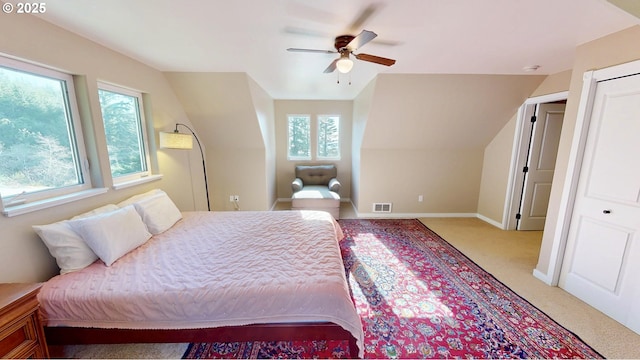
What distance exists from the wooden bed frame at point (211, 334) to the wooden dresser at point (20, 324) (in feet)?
0.55

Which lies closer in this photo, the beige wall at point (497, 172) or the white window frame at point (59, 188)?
the white window frame at point (59, 188)

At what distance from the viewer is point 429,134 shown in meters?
4.01

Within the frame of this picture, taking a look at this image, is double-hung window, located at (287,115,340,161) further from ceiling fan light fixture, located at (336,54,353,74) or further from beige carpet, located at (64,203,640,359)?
ceiling fan light fixture, located at (336,54,353,74)

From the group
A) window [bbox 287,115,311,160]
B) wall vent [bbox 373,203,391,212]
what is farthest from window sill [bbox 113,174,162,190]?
wall vent [bbox 373,203,391,212]

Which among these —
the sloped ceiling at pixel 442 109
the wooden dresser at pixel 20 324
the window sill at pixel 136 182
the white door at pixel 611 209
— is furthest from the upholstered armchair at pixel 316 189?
the wooden dresser at pixel 20 324

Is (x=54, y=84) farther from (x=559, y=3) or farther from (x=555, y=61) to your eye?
(x=555, y=61)

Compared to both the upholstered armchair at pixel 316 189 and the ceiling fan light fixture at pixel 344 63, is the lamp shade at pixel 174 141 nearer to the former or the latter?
the upholstered armchair at pixel 316 189

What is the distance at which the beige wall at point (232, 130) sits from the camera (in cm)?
321

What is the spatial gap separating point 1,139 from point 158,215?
1125mm

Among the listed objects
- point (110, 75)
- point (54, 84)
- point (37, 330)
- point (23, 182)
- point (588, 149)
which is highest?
point (110, 75)

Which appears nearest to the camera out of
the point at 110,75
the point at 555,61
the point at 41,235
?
the point at 41,235

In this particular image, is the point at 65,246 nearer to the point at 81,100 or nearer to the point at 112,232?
the point at 112,232

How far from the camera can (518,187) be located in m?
3.66

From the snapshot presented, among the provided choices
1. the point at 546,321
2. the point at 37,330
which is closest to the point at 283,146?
the point at 37,330
